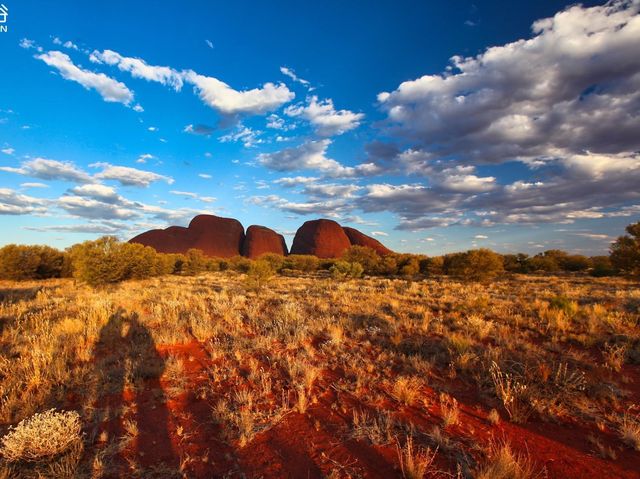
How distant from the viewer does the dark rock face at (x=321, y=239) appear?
76438mm

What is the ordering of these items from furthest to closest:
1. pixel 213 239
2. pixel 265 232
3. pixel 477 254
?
1. pixel 265 232
2. pixel 213 239
3. pixel 477 254

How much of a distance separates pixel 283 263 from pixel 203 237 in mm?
38723

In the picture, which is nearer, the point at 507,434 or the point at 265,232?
the point at 507,434

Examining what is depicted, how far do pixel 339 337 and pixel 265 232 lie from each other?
3033 inches

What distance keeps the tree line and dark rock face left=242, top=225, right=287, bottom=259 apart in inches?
1154

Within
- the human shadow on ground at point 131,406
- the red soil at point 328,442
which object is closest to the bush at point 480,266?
the red soil at point 328,442

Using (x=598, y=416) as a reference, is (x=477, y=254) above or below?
above

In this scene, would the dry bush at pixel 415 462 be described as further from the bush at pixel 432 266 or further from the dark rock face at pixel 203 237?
the dark rock face at pixel 203 237

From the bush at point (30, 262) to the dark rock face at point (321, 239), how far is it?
51.5 metres

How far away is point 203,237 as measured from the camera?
76.6 m

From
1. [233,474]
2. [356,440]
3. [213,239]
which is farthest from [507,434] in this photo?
[213,239]

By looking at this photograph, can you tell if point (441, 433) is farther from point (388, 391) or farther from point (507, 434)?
point (388, 391)

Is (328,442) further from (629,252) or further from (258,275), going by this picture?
(629,252)

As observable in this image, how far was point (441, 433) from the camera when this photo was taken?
4.05m
